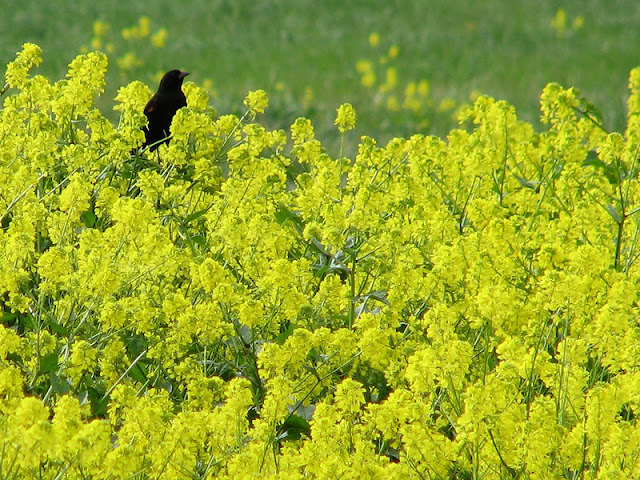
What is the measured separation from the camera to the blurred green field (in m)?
10.0

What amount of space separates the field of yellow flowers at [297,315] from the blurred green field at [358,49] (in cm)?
559

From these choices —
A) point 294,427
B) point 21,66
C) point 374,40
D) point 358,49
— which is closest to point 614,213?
point 294,427

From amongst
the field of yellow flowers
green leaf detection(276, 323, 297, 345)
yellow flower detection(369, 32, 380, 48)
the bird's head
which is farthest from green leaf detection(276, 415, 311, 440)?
yellow flower detection(369, 32, 380, 48)

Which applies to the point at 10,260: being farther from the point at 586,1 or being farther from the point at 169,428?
the point at 586,1

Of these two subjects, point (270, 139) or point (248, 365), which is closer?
point (248, 365)

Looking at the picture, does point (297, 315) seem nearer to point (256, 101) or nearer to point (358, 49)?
point (256, 101)

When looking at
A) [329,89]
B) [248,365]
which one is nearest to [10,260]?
[248,365]

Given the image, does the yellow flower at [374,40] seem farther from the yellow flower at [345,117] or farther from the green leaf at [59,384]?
the green leaf at [59,384]

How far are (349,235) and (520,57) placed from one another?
8.94 m

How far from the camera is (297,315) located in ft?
8.95

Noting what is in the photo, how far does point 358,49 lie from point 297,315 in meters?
9.70

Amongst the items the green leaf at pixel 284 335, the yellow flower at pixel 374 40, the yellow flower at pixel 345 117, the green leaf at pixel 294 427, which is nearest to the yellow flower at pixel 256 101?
the yellow flower at pixel 345 117

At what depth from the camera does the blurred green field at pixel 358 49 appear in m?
10.0

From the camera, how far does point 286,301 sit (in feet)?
8.72
